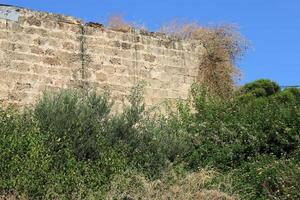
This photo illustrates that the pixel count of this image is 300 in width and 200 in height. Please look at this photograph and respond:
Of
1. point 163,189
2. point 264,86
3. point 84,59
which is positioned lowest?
point 163,189

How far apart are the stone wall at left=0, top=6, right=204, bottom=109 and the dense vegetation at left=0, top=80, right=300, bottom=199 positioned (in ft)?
2.88

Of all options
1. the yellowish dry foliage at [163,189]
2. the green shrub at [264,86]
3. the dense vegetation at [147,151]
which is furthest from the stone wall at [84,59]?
the green shrub at [264,86]

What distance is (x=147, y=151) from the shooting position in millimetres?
8852

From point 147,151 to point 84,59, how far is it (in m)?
2.80

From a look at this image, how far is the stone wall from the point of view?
404 inches

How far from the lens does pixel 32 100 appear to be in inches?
406

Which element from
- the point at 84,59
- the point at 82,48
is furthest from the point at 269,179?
the point at 82,48

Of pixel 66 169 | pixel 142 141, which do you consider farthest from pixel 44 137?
pixel 142 141

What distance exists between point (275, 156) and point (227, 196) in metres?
1.70

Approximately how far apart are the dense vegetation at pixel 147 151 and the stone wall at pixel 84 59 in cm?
88

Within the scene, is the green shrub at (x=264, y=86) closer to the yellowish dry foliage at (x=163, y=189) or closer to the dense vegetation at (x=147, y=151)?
the dense vegetation at (x=147, y=151)

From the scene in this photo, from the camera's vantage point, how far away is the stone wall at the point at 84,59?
10266mm

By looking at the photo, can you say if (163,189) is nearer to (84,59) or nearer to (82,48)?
(84,59)

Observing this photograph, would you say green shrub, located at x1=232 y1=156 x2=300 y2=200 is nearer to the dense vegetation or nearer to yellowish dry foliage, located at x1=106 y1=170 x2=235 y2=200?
the dense vegetation
